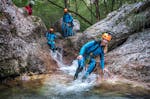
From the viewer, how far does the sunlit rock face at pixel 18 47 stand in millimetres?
10695

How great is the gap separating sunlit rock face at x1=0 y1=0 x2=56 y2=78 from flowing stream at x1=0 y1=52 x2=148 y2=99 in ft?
2.29

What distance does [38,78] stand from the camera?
1077 centimetres

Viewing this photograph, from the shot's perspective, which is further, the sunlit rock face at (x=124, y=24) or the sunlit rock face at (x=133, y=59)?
the sunlit rock face at (x=124, y=24)

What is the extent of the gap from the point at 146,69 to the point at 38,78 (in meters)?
3.87

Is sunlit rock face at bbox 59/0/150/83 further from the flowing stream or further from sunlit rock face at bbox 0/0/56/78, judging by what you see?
sunlit rock face at bbox 0/0/56/78

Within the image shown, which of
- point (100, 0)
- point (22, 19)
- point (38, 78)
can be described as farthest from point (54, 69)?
point (100, 0)

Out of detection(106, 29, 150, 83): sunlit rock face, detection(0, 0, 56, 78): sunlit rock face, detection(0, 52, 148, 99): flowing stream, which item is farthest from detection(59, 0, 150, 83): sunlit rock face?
detection(0, 0, 56, 78): sunlit rock face

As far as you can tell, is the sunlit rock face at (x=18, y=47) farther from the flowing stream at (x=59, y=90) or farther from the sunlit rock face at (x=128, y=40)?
the sunlit rock face at (x=128, y=40)

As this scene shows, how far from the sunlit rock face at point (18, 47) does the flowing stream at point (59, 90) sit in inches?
27.5

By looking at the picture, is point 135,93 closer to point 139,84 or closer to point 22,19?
point 139,84

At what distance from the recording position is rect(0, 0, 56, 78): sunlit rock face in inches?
421

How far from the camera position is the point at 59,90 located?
360 inches

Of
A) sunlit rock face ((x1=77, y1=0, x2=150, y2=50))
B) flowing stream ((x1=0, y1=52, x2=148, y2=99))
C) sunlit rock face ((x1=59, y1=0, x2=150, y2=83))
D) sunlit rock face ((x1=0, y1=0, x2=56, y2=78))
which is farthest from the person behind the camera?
sunlit rock face ((x1=77, y1=0, x2=150, y2=50))

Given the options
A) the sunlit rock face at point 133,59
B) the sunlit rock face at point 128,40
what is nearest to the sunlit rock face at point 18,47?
the sunlit rock face at point 128,40
